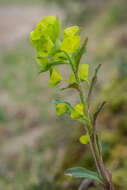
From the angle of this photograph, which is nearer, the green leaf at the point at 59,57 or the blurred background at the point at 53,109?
the green leaf at the point at 59,57

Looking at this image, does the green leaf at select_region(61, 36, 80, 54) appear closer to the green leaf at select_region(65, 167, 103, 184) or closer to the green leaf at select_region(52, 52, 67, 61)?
the green leaf at select_region(52, 52, 67, 61)

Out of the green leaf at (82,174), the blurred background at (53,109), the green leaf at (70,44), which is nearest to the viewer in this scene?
the green leaf at (70,44)

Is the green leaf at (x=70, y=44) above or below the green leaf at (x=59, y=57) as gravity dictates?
above

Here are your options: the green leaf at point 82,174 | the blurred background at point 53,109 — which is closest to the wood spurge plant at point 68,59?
the green leaf at point 82,174

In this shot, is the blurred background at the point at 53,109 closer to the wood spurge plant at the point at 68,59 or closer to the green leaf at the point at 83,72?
the wood spurge plant at the point at 68,59

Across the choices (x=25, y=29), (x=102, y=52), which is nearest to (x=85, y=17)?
(x=102, y=52)

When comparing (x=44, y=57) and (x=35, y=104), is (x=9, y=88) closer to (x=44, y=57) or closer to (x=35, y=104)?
(x=35, y=104)
